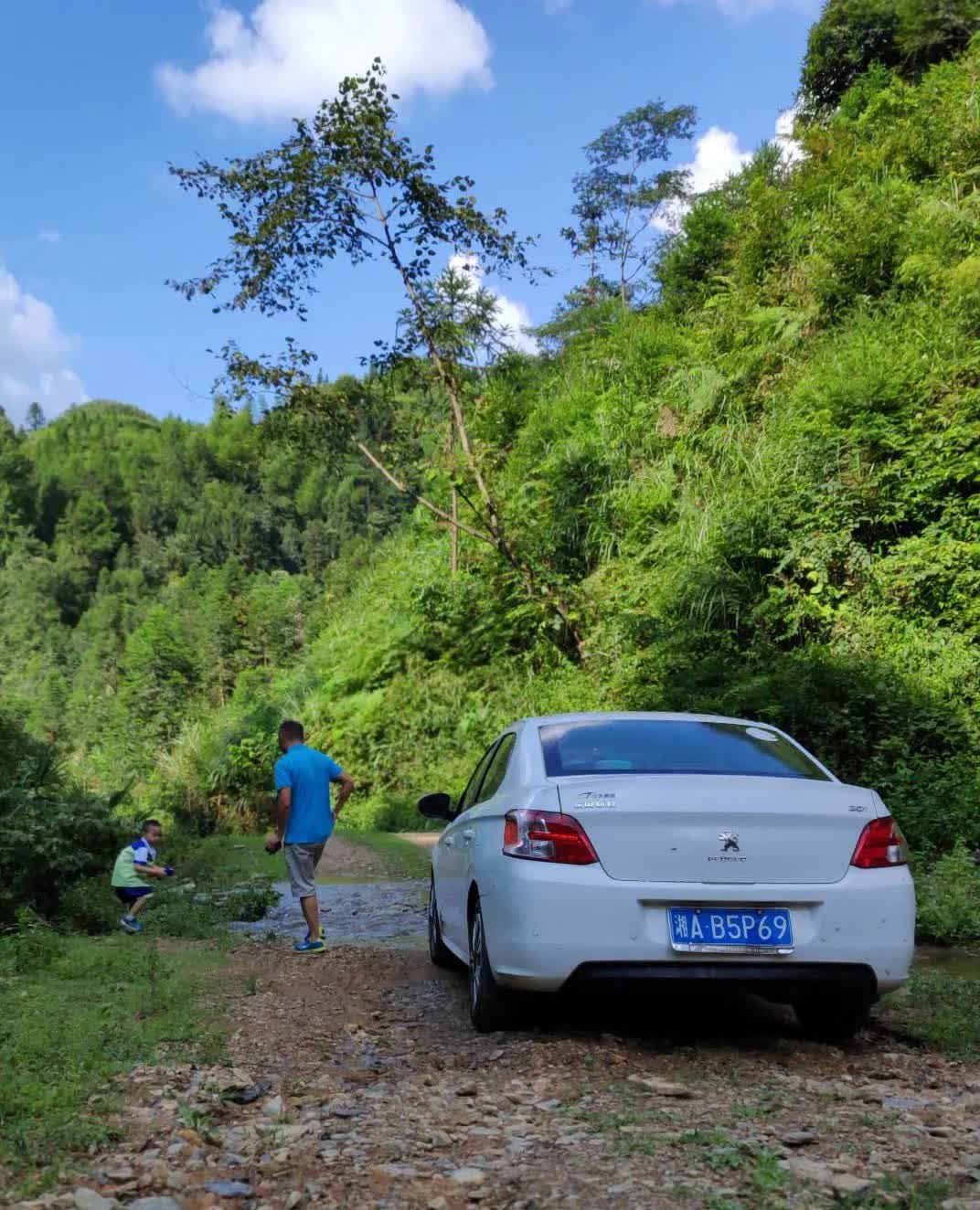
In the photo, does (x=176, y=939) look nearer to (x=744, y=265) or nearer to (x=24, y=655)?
(x=744, y=265)

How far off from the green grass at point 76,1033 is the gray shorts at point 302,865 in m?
0.73

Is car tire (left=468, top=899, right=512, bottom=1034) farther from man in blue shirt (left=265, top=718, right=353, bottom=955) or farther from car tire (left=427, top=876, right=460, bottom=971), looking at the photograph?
man in blue shirt (left=265, top=718, right=353, bottom=955)

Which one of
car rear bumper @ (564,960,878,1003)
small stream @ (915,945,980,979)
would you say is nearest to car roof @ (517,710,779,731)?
car rear bumper @ (564,960,878,1003)

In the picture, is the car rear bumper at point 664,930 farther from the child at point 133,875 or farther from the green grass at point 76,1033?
the child at point 133,875

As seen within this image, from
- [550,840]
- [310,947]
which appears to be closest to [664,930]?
[550,840]

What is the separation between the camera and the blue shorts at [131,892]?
9203mm

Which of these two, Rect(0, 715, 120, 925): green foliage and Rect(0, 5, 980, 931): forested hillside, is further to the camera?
Rect(0, 5, 980, 931): forested hillside

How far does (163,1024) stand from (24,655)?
337 feet

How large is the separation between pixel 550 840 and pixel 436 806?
2.29 m

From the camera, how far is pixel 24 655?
9981cm

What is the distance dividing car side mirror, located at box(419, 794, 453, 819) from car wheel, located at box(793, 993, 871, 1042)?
245cm

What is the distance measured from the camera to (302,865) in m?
8.09

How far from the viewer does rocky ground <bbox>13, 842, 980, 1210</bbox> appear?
10.6 feet

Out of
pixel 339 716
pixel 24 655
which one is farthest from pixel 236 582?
pixel 339 716
